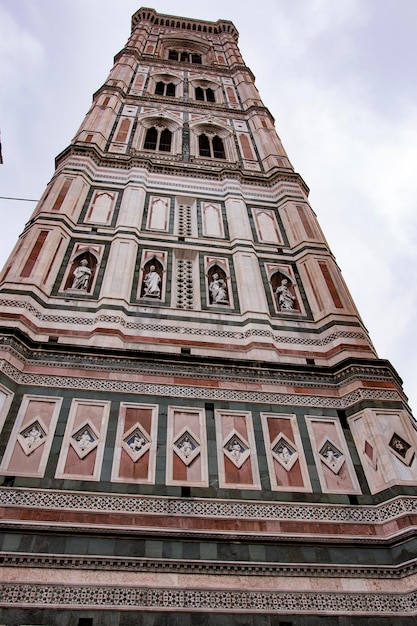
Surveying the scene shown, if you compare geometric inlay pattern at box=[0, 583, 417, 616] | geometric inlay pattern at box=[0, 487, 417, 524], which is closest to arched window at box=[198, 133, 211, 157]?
geometric inlay pattern at box=[0, 487, 417, 524]

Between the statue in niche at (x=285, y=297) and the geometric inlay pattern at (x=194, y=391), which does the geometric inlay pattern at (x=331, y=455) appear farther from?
the statue in niche at (x=285, y=297)

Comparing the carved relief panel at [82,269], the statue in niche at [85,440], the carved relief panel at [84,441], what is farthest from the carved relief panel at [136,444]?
the carved relief panel at [82,269]

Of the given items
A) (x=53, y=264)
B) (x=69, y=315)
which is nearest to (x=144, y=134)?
(x=53, y=264)

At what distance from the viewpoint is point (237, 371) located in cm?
640

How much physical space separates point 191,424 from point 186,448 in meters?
0.31

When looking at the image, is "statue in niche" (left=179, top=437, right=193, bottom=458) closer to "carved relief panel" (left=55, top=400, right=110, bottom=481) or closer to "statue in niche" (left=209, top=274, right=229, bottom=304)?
"carved relief panel" (left=55, top=400, right=110, bottom=481)

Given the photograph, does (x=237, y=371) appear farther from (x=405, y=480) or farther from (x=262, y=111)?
(x=262, y=111)

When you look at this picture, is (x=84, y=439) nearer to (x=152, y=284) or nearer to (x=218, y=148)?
(x=152, y=284)

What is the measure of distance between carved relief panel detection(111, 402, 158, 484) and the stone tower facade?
0.02 metres

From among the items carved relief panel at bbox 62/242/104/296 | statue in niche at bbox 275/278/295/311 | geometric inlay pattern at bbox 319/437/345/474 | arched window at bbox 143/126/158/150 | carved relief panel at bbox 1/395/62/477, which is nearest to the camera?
carved relief panel at bbox 1/395/62/477

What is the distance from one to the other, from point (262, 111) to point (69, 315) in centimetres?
970

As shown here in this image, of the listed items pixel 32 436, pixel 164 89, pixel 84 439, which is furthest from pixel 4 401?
pixel 164 89

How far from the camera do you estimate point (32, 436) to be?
17.4 ft

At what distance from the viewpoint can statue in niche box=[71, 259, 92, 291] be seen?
7.54 meters
